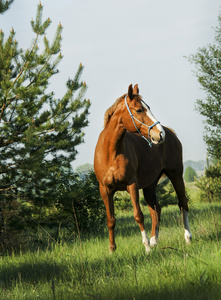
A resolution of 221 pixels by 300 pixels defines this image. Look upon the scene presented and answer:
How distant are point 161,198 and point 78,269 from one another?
9416 mm

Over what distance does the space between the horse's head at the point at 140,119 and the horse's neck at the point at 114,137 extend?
10 centimetres

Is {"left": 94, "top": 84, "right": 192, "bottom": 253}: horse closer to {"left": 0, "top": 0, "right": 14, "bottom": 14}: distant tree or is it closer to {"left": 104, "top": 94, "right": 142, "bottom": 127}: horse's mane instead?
{"left": 104, "top": 94, "right": 142, "bottom": 127}: horse's mane

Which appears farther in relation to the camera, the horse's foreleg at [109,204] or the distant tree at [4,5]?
the distant tree at [4,5]

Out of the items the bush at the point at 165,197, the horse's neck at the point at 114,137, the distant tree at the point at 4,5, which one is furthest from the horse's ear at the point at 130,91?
the bush at the point at 165,197

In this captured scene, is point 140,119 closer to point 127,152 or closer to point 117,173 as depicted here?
point 127,152

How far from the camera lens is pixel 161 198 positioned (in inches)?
519

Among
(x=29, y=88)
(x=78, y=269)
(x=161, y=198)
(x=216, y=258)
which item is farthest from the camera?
(x=161, y=198)

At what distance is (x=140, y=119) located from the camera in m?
4.41

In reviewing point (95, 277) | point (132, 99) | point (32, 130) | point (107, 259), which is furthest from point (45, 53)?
point (95, 277)

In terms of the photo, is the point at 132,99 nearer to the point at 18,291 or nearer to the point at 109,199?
the point at 109,199

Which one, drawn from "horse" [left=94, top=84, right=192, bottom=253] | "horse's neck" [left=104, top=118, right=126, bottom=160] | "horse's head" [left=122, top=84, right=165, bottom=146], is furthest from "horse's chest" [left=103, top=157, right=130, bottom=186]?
"horse's head" [left=122, top=84, right=165, bottom=146]

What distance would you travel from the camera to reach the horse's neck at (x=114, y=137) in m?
4.63

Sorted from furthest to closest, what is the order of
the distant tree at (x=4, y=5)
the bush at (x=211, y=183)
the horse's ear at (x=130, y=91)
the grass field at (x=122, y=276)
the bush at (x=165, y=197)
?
the bush at (x=211, y=183), the bush at (x=165, y=197), the distant tree at (x=4, y=5), the horse's ear at (x=130, y=91), the grass field at (x=122, y=276)

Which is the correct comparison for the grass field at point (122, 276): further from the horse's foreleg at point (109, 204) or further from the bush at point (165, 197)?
the bush at point (165, 197)
